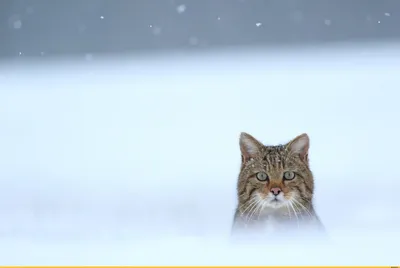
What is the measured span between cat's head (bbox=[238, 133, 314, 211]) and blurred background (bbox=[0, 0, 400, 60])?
348 mm

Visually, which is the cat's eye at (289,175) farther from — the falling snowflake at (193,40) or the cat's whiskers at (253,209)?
the falling snowflake at (193,40)

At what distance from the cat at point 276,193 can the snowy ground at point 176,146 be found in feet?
0.14

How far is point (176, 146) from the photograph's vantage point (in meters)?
1.62

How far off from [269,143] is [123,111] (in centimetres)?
44

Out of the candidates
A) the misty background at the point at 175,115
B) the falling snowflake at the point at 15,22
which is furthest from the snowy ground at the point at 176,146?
the falling snowflake at the point at 15,22

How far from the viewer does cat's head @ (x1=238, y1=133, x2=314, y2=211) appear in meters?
1.39

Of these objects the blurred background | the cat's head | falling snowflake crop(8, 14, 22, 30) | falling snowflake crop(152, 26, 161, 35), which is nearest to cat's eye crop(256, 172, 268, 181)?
the cat's head

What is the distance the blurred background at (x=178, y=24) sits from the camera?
64.6 inches

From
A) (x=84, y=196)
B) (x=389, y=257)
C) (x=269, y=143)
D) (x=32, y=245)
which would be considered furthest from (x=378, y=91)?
(x=32, y=245)

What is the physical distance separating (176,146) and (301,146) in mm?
341

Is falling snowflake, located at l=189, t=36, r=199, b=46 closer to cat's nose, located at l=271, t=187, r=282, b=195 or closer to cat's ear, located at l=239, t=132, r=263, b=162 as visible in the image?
cat's ear, located at l=239, t=132, r=263, b=162

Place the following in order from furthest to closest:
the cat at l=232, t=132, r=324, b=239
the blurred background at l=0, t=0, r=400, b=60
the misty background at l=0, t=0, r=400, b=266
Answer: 1. the blurred background at l=0, t=0, r=400, b=60
2. the misty background at l=0, t=0, r=400, b=266
3. the cat at l=232, t=132, r=324, b=239

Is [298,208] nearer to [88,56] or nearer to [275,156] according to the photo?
[275,156]

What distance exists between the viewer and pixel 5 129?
172cm
